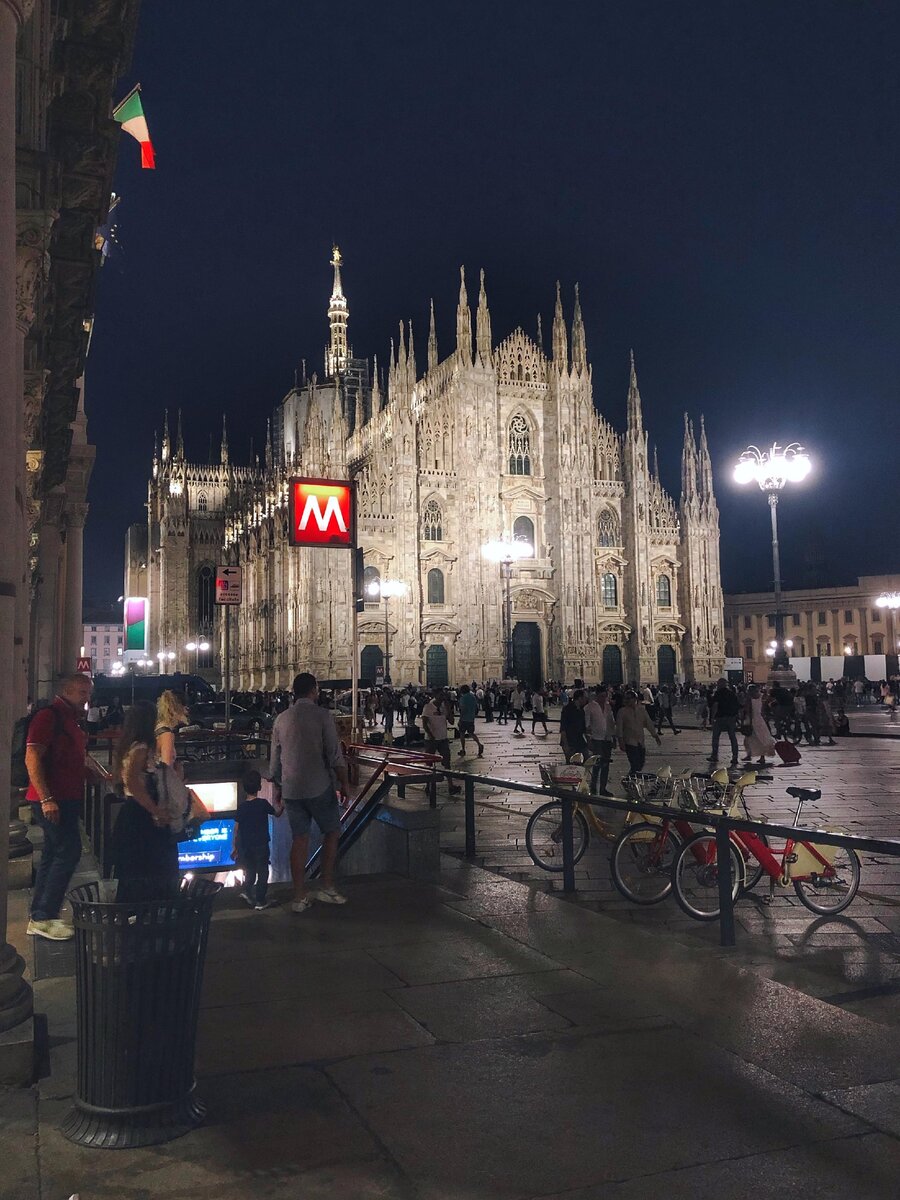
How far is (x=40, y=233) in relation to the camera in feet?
24.3

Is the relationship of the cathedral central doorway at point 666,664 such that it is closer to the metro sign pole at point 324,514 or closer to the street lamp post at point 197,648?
the street lamp post at point 197,648

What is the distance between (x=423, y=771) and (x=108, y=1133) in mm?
5855

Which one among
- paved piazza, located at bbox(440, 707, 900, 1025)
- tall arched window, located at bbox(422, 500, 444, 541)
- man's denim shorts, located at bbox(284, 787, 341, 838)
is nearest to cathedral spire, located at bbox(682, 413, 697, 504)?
tall arched window, located at bbox(422, 500, 444, 541)

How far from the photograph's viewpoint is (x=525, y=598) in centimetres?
5812

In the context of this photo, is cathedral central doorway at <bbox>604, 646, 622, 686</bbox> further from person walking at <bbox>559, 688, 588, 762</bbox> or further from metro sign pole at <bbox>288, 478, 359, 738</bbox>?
person walking at <bbox>559, 688, 588, 762</bbox>

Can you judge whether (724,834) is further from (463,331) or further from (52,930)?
(463,331)

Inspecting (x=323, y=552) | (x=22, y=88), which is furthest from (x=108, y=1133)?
(x=323, y=552)

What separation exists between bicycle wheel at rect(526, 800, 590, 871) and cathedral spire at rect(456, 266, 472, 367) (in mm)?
49249

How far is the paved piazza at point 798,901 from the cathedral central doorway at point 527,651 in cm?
3934

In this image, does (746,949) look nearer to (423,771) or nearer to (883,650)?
(423,771)

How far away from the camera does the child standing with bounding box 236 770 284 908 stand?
7.47 m

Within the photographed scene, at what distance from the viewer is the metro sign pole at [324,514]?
17.0 meters

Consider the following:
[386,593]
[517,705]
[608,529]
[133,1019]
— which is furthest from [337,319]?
[133,1019]

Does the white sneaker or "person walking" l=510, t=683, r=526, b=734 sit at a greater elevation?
"person walking" l=510, t=683, r=526, b=734
